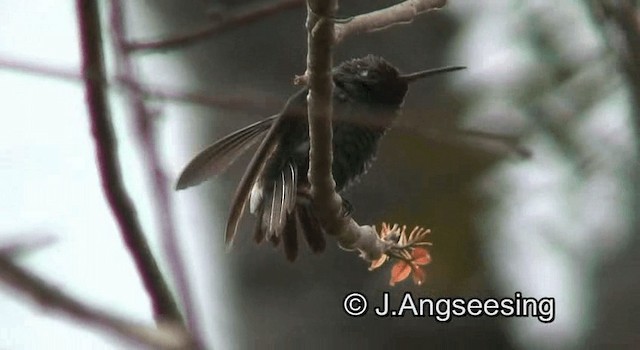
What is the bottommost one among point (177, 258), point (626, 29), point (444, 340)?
point (177, 258)

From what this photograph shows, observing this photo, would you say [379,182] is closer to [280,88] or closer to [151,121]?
[280,88]

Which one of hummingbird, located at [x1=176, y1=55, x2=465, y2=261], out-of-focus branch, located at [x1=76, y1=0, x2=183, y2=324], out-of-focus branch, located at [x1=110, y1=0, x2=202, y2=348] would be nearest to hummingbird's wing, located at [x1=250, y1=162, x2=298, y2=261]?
hummingbird, located at [x1=176, y1=55, x2=465, y2=261]

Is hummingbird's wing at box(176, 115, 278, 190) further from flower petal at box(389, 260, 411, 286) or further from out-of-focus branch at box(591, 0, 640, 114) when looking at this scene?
out-of-focus branch at box(591, 0, 640, 114)

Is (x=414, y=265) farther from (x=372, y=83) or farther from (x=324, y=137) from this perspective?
(x=372, y=83)

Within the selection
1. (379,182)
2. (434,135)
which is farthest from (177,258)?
(379,182)

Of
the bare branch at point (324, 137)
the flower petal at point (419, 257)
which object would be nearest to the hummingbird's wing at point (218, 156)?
the bare branch at point (324, 137)

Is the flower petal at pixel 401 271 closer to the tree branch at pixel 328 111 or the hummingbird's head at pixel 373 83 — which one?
the tree branch at pixel 328 111

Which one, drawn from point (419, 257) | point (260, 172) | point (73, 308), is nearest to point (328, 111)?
point (260, 172)
